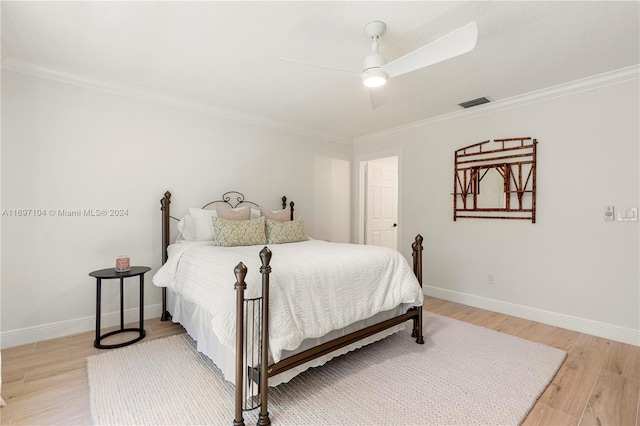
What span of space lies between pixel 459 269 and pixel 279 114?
3.08 m

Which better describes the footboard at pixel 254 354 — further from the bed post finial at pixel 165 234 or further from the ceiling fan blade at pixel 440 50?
the bed post finial at pixel 165 234

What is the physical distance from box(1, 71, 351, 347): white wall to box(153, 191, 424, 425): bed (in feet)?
1.97

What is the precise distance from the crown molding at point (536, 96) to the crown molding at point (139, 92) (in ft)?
5.99

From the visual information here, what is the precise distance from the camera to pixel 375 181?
560 centimetres

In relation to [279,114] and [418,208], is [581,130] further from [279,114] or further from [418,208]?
[279,114]

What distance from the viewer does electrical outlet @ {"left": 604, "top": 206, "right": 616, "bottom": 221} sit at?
2869mm

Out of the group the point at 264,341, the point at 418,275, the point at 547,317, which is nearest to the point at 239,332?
the point at 264,341

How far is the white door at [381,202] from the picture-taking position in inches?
216

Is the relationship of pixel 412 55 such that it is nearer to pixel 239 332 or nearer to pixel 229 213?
pixel 239 332

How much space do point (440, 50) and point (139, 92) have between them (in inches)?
116

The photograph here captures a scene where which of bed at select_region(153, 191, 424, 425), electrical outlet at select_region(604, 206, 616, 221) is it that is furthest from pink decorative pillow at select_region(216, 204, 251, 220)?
electrical outlet at select_region(604, 206, 616, 221)

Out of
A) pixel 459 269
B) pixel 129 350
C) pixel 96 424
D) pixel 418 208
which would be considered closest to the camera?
pixel 96 424

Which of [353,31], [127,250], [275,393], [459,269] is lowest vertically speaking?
[275,393]

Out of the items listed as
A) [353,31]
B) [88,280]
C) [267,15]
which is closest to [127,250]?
[88,280]
